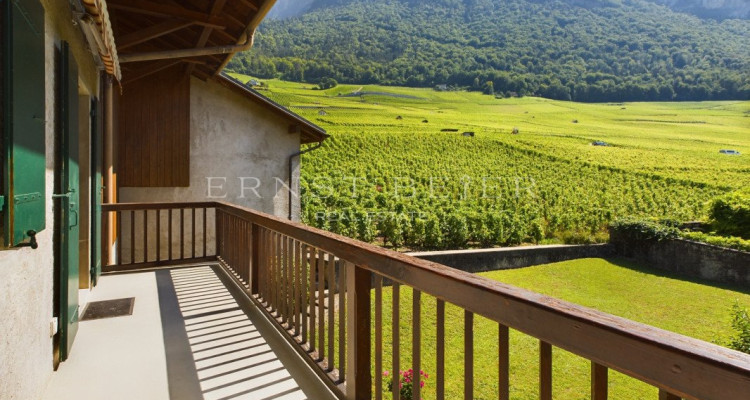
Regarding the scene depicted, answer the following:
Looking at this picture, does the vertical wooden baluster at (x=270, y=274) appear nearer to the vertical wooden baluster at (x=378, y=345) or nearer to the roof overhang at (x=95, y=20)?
the vertical wooden baluster at (x=378, y=345)

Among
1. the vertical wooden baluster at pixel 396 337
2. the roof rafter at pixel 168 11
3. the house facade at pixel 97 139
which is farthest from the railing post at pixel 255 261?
the vertical wooden baluster at pixel 396 337

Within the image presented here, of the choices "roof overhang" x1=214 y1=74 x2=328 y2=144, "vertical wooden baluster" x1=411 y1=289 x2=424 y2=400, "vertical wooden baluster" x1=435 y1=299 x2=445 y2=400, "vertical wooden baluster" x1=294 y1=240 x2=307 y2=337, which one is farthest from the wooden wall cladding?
"vertical wooden baluster" x1=435 y1=299 x2=445 y2=400

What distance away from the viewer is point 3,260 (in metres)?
1.57

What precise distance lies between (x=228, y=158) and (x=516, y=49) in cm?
12234

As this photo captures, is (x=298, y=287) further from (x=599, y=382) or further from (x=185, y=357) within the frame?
(x=599, y=382)

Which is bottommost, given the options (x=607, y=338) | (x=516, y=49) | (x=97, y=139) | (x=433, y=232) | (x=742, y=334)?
(x=742, y=334)

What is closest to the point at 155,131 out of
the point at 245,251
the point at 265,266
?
the point at 245,251

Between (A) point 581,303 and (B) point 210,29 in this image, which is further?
(A) point 581,303

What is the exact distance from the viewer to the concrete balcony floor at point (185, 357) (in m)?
2.52

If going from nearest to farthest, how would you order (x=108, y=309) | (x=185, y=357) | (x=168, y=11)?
(x=185, y=357) → (x=108, y=309) → (x=168, y=11)

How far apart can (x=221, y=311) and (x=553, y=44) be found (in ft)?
436

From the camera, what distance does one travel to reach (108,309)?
13.2 ft

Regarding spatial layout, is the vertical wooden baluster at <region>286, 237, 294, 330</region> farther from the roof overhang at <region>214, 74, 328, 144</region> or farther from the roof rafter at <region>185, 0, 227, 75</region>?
the roof overhang at <region>214, 74, 328, 144</region>

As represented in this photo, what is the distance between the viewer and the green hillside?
90250mm
